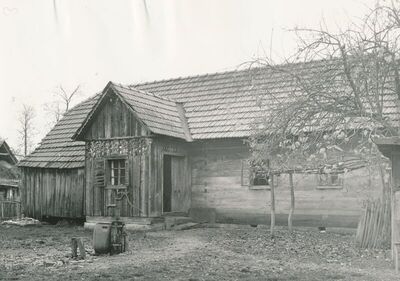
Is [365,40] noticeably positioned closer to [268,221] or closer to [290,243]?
[290,243]

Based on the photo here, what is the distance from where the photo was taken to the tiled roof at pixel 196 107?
18.4m

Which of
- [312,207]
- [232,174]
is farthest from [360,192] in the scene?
[232,174]

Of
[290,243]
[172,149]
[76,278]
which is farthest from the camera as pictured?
[172,149]

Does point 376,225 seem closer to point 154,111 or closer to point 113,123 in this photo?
point 154,111

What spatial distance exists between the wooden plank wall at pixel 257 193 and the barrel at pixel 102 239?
6.95m

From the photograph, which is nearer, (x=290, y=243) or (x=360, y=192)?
(x=290, y=243)

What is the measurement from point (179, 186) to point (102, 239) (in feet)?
24.1

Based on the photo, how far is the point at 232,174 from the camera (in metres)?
19.0

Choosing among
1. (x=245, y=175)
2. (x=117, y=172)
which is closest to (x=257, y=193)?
(x=245, y=175)

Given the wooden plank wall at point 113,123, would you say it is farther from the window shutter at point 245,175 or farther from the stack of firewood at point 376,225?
the stack of firewood at point 376,225

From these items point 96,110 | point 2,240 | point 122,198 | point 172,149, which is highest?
point 96,110

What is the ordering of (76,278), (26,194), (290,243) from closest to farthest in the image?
(76,278) → (290,243) → (26,194)

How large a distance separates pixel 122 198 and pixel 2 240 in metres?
4.07

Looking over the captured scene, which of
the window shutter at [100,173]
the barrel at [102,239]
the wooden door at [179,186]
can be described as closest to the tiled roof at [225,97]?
the wooden door at [179,186]
